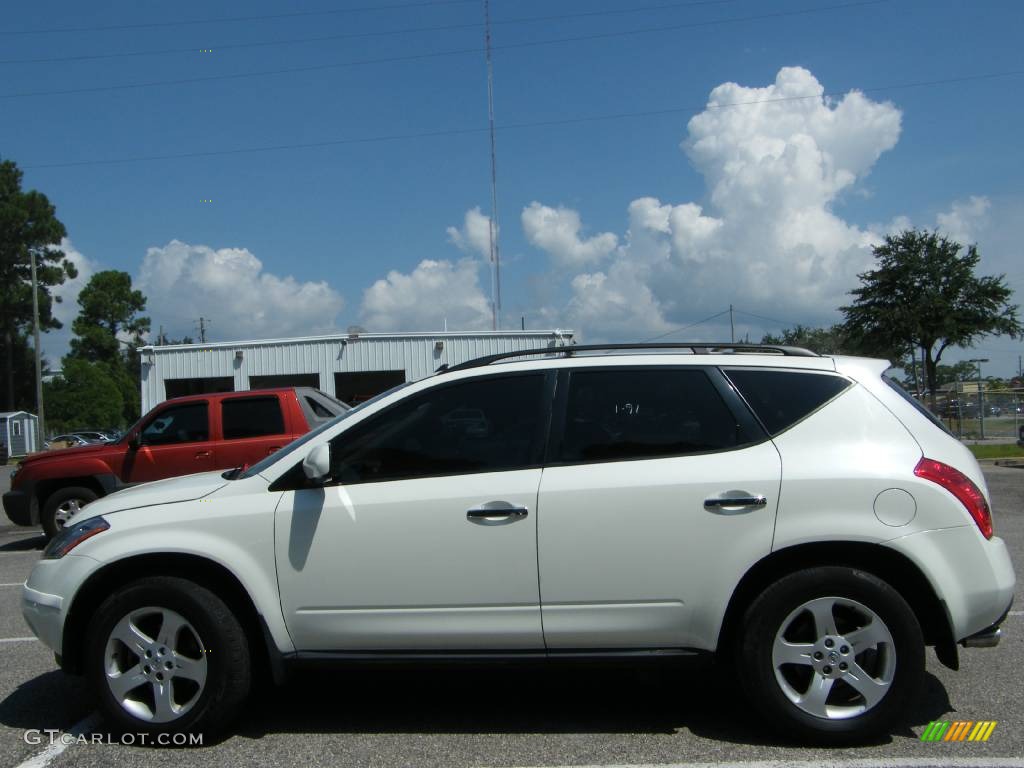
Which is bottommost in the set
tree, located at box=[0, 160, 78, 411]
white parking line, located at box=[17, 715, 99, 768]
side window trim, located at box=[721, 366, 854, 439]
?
white parking line, located at box=[17, 715, 99, 768]

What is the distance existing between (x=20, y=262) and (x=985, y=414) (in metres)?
57.7

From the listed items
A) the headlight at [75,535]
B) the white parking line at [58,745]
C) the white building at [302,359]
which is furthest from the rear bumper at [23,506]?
the white building at [302,359]

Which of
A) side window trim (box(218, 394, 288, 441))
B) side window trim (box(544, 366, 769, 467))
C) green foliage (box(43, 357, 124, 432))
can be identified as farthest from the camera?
green foliage (box(43, 357, 124, 432))

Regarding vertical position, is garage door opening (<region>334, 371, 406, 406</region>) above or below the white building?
below

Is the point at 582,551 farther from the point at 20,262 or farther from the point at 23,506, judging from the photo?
the point at 20,262

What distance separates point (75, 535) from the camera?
412 centimetres

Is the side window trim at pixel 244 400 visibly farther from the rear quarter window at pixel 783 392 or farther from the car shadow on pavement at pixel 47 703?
the rear quarter window at pixel 783 392

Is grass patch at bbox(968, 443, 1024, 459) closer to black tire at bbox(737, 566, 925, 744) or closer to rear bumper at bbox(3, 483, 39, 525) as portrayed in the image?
black tire at bbox(737, 566, 925, 744)

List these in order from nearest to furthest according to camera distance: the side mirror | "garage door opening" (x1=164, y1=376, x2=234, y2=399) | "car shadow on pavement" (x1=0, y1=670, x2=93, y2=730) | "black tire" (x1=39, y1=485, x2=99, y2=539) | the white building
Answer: the side mirror < "car shadow on pavement" (x1=0, y1=670, x2=93, y2=730) < "black tire" (x1=39, y1=485, x2=99, y2=539) < the white building < "garage door opening" (x1=164, y1=376, x2=234, y2=399)

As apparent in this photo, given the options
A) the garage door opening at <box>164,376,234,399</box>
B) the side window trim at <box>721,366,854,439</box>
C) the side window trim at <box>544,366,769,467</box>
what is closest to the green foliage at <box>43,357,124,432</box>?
the garage door opening at <box>164,376,234,399</box>

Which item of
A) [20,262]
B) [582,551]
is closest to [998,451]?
[582,551]

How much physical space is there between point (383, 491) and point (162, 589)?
1086mm

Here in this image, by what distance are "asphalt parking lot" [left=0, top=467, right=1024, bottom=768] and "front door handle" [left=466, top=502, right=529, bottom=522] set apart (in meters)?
0.68

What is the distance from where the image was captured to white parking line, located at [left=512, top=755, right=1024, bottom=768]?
3588 mm
